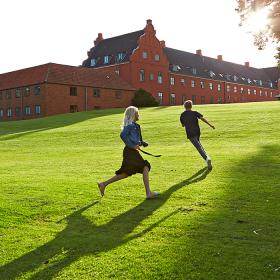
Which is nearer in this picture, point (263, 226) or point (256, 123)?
point (263, 226)

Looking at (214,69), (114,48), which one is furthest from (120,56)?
(214,69)

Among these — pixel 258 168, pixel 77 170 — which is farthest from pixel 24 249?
pixel 258 168

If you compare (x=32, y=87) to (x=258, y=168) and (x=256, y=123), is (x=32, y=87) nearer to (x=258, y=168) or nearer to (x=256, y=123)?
(x=256, y=123)

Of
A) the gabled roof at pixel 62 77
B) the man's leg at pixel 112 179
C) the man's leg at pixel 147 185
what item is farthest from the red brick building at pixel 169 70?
the man's leg at pixel 147 185

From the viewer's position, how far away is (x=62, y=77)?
57.2 meters

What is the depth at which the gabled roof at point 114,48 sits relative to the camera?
2712 inches

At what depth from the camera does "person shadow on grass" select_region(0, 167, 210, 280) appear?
5402 millimetres

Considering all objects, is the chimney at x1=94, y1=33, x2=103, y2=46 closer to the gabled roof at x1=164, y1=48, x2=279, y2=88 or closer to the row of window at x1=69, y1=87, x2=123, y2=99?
the gabled roof at x1=164, y1=48, x2=279, y2=88

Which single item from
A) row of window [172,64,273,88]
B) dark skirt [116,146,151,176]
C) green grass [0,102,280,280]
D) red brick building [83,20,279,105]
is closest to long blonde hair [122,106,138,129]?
dark skirt [116,146,151,176]

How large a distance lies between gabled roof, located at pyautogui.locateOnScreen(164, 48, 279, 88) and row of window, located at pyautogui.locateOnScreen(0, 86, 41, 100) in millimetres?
28474

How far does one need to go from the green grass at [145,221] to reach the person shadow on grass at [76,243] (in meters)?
0.02

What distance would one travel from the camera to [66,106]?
57.8m

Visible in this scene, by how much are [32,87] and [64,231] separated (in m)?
53.7

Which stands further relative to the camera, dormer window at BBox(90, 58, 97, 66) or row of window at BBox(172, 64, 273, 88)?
row of window at BBox(172, 64, 273, 88)
